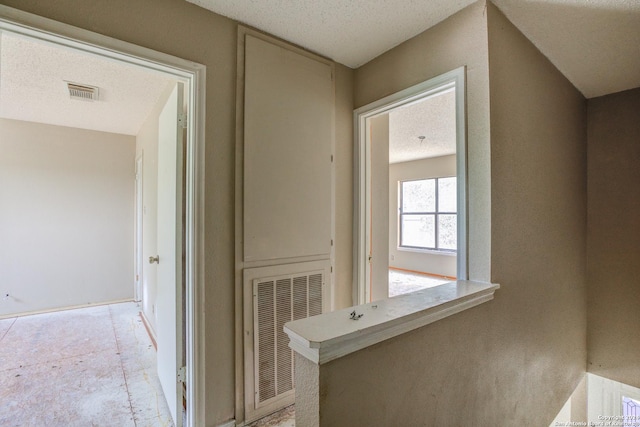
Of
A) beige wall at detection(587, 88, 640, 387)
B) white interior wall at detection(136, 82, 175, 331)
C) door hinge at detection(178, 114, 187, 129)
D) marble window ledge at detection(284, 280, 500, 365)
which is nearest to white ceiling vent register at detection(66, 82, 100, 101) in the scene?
white interior wall at detection(136, 82, 175, 331)

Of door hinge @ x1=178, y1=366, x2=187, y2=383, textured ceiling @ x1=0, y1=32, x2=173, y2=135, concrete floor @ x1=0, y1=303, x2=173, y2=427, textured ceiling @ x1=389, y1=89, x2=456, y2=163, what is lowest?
concrete floor @ x1=0, y1=303, x2=173, y2=427

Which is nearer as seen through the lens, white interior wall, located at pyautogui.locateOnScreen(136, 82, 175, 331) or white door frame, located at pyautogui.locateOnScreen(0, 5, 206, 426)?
white door frame, located at pyautogui.locateOnScreen(0, 5, 206, 426)

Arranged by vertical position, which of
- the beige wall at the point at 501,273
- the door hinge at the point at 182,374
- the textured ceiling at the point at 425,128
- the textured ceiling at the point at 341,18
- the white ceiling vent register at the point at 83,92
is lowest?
the door hinge at the point at 182,374

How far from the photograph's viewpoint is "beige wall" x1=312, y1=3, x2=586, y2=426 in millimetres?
1063

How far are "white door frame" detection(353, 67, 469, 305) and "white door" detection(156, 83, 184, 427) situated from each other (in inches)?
49.2

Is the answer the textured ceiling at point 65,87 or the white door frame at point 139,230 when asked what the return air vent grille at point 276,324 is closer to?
the textured ceiling at point 65,87

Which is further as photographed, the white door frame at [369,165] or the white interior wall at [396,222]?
the white interior wall at [396,222]

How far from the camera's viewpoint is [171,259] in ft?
5.89

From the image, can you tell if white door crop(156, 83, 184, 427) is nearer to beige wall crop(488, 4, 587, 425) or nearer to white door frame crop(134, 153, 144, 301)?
beige wall crop(488, 4, 587, 425)

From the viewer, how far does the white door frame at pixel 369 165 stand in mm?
1636

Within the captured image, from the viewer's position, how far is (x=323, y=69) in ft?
6.96

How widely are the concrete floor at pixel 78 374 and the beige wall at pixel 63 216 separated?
50 centimetres

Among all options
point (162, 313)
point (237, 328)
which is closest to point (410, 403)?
point (237, 328)

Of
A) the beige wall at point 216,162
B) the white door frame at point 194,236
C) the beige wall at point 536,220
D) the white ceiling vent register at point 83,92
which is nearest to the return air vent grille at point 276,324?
the beige wall at point 216,162
